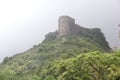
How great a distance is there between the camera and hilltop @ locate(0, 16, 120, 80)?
42781mm

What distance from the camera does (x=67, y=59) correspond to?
5419 cm

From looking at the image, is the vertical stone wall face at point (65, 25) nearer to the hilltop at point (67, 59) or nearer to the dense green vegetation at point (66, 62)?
the hilltop at point (67, 59)

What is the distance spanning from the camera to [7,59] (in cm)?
7956

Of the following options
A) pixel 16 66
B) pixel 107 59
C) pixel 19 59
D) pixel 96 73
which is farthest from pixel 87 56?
pixel 19 59

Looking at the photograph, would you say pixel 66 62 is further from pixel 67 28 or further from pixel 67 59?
pixel 67 28

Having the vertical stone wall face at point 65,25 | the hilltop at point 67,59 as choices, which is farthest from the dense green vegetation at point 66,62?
the vertical stone wall face at point 65,25

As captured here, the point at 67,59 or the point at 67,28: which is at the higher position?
the point at 67,28

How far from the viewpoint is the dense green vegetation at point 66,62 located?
41.6 m

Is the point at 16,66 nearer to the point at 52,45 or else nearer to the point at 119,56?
the point at 52,45

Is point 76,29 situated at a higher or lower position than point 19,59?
higher

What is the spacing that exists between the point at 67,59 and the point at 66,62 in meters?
3.92

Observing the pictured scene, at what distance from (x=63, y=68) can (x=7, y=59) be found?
32.5 meters

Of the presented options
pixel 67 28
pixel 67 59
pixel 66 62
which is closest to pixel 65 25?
pixel 67 28

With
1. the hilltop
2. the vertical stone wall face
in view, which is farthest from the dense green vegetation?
the vertical stone wall face
